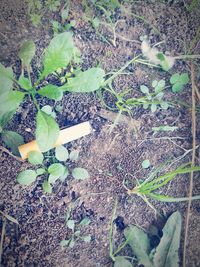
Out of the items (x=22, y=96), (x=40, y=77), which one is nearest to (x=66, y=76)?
(x=40, y=77)

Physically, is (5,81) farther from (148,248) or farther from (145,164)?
(148,248)

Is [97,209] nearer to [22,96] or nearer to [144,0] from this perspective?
[22,96]

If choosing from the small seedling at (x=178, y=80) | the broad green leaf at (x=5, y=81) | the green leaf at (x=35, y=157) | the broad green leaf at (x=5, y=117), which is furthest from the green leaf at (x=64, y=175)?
the small seedling at (x=178, y=80)

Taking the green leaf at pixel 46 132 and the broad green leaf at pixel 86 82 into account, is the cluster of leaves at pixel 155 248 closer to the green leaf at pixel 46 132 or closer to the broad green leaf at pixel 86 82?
the green leaf at pixel 46 132

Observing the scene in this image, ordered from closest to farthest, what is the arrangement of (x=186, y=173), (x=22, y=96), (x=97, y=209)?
(x=22, y=96) < (x=97, y=209) < (x=186, y=173)

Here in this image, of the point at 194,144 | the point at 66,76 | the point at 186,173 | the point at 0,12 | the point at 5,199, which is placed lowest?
the point at 186,173

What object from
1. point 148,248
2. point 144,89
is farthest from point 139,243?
point 144,89
